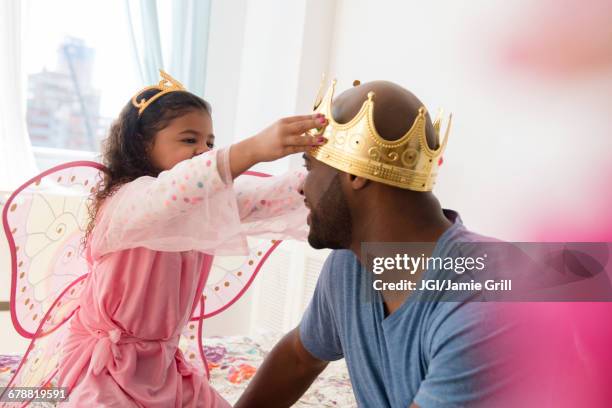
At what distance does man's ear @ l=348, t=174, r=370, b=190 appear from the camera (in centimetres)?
112

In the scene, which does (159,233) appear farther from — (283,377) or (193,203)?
(283,377)

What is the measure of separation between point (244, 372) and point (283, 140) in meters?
1.05

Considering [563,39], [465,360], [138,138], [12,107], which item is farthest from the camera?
[12,107]

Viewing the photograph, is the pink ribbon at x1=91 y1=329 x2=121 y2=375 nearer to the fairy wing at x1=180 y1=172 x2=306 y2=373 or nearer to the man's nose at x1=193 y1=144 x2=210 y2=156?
the fairy wing at x1=180 y1=172 x2=306 y2=373

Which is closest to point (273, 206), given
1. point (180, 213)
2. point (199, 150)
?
point (199, 150)

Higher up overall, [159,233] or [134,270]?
[159,233]

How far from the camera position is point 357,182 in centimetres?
112

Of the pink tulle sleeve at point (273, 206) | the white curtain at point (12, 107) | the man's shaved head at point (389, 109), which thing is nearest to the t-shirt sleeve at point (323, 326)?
the pink tulle sleeve at point (273, 206)

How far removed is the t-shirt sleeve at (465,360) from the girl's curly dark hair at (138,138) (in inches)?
35.9

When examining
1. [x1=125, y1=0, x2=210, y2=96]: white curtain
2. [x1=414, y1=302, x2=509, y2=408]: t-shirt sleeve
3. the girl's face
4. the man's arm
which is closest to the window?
[x1=125, y1=0, x2=210, y2=96]: white curtain

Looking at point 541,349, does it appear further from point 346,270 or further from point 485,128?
point 485,128

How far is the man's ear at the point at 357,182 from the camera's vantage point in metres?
1.12

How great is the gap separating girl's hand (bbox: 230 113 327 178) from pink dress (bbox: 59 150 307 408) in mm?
51

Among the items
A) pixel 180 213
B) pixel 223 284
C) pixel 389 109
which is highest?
pixel 389 109
